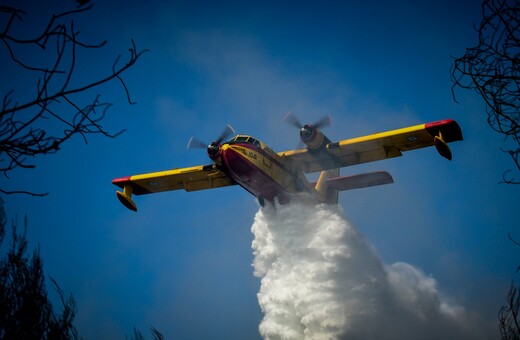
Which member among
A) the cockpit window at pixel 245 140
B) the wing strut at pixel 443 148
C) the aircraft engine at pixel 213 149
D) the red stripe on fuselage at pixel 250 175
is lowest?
the red stripe on fuselage at pixel 250 175

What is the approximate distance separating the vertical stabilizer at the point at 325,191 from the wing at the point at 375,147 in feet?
9.18

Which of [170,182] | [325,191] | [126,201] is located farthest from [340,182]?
[126,201]

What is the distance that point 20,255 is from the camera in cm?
1002

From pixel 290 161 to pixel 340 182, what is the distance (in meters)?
4.57

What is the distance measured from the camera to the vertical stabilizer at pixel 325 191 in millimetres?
24594

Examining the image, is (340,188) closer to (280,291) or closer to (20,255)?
(280,291)

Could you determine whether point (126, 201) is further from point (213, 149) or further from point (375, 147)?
point (375, 147)

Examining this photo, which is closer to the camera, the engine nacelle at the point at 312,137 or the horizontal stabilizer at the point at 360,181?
the engine nacelle at the point at 312,137

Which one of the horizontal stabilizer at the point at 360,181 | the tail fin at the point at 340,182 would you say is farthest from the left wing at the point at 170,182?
the horizontal stabilizer at the point at 360,181

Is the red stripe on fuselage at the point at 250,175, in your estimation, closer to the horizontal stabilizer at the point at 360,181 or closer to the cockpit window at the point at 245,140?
the cockpit window at the point at 245,140

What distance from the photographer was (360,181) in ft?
76.7

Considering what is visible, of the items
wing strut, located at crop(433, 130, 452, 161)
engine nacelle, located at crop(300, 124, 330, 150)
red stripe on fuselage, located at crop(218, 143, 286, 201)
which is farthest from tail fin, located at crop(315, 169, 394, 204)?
wing strut, located at crop(433, 130, 452, 161)

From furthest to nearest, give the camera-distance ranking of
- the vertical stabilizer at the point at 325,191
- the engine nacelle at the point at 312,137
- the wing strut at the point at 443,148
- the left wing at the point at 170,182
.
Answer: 1. the vertical stabilizer at the point at 325,191
2. the left wing at the point at 170,182
3. the engine nacelle at the point at 312,137
4. the wing strut at the point at 443,148

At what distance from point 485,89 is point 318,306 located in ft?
77.0
